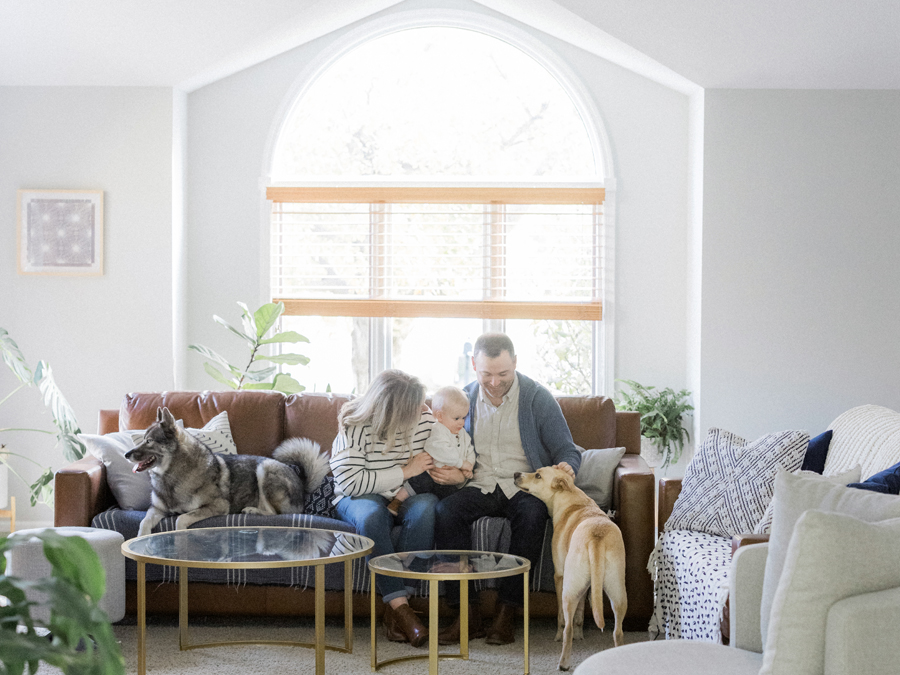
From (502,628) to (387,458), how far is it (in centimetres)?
76

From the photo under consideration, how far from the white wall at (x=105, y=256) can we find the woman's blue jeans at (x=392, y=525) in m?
2.52

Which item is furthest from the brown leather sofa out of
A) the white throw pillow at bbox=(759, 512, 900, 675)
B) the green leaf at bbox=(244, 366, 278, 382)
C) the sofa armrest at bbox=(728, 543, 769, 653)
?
the white throw pillow at bbox=(759, 512, 900, 675)

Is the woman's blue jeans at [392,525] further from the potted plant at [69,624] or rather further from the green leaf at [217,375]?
the potted plant at [69,624]

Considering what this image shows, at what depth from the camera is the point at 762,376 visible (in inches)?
196

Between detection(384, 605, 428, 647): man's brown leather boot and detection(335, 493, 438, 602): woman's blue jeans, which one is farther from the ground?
detection(335, 493, 438, 602): woman's blue jeans

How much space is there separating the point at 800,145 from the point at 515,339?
6.73 feet

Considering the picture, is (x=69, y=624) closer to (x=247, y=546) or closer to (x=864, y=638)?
(x=864, y=638)

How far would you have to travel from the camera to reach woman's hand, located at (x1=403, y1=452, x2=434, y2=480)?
3408mm

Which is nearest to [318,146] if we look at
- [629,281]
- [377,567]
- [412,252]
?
[412,252]

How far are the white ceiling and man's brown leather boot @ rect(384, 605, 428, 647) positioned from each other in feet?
10.2

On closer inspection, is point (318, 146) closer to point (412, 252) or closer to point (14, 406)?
point (412, 252)

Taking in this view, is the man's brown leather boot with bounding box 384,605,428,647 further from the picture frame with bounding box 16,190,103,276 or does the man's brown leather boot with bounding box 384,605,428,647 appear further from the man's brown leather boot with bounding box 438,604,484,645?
the picture frame with bounding box 16,190,103,276

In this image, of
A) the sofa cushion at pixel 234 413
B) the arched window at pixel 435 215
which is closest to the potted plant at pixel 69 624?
the sofa cushion at pixel 234 413

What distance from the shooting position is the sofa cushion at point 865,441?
272 centimetres
